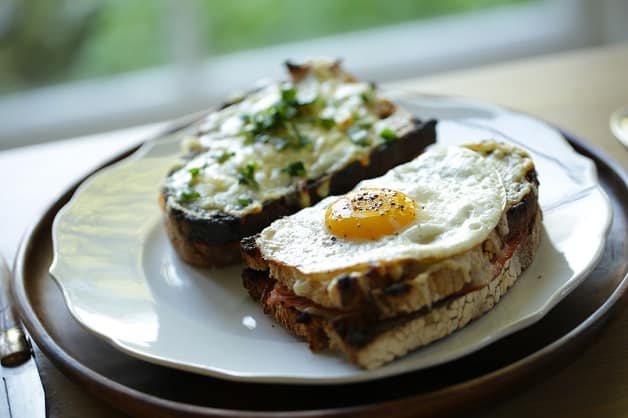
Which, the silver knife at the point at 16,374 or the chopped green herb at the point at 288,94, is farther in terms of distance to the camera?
the chopped green herb at the point at 288,94

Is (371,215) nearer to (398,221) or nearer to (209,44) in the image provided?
(398,221)

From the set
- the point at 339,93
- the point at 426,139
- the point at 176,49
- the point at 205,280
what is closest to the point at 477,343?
the point at 205,280

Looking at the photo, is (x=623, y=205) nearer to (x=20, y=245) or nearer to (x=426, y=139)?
(x=426, y=139)

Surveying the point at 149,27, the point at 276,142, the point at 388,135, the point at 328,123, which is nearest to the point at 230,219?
the point at 276,142

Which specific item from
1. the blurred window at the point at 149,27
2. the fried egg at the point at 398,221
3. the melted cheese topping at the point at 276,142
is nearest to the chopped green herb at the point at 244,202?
the melted cheese topping at the point at 276,142

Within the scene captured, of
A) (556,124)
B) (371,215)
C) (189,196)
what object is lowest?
(556,124)

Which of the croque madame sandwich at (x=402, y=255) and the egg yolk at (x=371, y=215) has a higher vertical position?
the egg yolk at (x=371, y=215)

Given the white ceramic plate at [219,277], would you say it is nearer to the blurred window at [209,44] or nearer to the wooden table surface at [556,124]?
the wooden table surface at [556,124]
